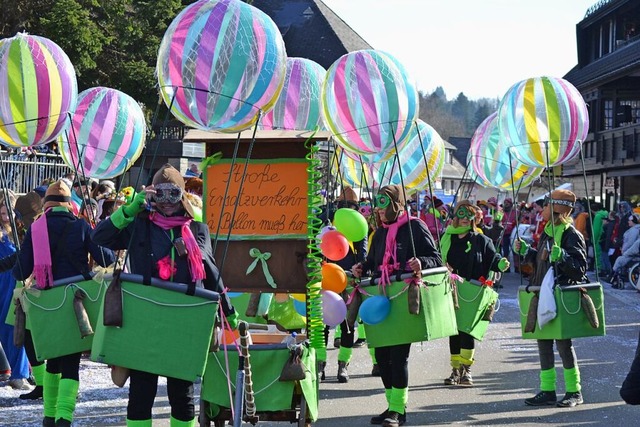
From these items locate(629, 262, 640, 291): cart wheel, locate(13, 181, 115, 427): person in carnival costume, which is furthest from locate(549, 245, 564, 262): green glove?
locate(629, 262, 640, 291): cart wheel

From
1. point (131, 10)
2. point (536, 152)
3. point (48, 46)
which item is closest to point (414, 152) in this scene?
point (536, 152)

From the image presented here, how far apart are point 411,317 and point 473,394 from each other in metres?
2.00

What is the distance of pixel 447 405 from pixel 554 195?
200 cm

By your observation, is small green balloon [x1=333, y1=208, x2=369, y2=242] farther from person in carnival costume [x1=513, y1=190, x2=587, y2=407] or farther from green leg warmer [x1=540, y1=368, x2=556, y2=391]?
green leg warmer [x1=540, y1=368, x2=556, y2=391]

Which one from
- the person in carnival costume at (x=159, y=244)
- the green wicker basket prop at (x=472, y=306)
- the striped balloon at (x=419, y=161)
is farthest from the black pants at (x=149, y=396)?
the striped balloon at (x=419, y=161)

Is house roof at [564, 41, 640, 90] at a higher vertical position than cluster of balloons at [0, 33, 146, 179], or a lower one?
higher

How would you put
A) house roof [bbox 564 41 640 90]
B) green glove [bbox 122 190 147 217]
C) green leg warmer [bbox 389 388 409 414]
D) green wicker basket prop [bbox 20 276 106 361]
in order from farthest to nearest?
house roof [bbox 564 41 640 90] < green leg warmer [bbox 389 388 409 414] < green wicker basket prop [bbox 20 276 106 361] < green glove [bbox 122 190 147 217]

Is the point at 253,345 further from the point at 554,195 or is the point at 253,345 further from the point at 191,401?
the point at 554,195

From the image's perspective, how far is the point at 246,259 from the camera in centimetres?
714

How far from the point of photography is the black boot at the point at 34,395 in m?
8.93

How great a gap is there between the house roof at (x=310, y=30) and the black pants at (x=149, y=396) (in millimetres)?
49032

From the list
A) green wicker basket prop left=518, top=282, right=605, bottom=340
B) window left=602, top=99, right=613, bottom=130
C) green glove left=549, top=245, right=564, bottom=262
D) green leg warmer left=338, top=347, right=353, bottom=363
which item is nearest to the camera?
green glove left=549, top=245, right=564, bottom=262

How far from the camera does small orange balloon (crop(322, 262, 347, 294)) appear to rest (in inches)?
295

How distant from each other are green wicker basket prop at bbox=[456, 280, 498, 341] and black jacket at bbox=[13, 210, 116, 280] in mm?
3856
